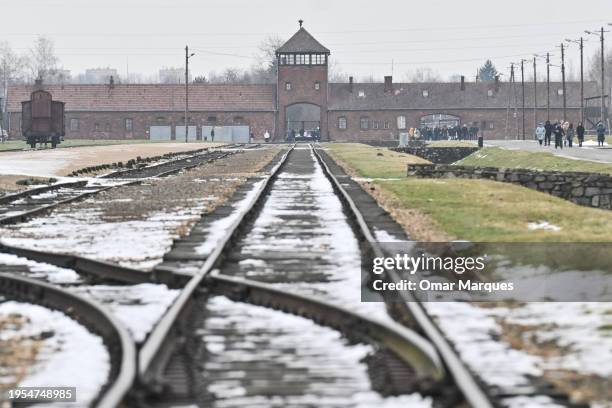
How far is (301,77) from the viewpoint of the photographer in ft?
404

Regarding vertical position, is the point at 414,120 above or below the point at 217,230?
above

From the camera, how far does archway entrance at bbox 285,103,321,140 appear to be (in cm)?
12707

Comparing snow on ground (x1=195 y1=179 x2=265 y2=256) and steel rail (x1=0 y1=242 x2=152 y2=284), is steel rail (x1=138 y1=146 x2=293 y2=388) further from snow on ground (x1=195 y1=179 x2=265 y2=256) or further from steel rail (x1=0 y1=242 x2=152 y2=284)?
snow on ground (x1=195 y1=179 x2=265 y2=256)

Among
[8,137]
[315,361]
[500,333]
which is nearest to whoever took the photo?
[315,361]

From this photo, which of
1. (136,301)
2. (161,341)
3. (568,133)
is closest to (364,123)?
(568,133)

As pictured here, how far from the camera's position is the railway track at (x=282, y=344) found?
671cm

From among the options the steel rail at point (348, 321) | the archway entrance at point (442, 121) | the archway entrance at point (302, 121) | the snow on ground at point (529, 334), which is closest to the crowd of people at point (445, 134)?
the archway entrance at point (442, 121)

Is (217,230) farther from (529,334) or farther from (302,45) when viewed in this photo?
(302,45)

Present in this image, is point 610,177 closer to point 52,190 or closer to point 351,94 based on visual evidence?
point 52,190

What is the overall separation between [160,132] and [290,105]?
1379cm

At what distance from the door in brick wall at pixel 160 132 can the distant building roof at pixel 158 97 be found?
→ 201 cm

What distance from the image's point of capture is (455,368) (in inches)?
273

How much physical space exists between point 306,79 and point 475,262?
11048cm

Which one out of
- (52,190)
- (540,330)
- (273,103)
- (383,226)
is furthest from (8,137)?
(540,330)
